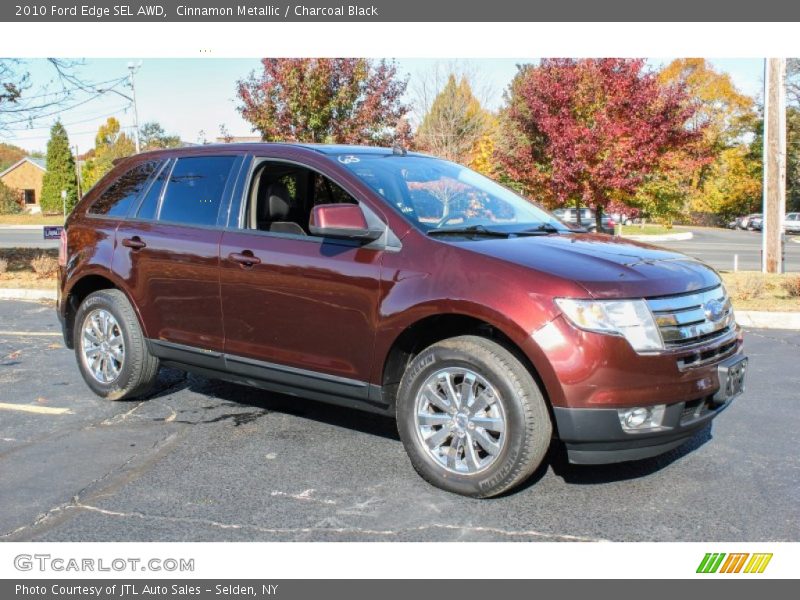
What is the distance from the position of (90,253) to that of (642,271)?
413 cm

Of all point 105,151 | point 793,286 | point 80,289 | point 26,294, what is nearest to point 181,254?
point 80,289

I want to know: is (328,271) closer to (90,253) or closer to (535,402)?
(535,402)

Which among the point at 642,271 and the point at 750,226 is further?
the point at 750,226

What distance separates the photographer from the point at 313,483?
423cm

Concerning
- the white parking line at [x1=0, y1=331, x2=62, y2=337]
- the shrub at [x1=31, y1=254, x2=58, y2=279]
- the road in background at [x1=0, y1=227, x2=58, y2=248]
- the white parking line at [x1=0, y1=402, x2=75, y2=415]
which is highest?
the road in background at [x1=0, y1=227, x2=58, y2=248]

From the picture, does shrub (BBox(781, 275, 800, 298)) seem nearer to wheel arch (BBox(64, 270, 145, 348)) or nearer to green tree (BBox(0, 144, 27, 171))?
wheel arch (BBox(64, 270, 145, 348))

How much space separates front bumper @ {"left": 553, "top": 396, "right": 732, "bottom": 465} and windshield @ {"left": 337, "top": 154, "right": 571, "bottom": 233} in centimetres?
133

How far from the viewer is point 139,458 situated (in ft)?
15.3

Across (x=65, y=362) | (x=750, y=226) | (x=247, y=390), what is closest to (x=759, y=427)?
(x=247, y=390)

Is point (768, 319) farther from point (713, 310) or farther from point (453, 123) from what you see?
point (453, 123)

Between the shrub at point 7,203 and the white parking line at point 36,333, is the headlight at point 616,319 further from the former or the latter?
the shrub at point 7,203

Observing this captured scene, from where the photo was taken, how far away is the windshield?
450 centimetres

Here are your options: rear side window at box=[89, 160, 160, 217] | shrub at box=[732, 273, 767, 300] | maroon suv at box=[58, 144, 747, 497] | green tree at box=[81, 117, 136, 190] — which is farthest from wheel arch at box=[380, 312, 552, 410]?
green tree at box=[81, 117, 136, 190]

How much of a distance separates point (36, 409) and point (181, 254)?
175 cm
